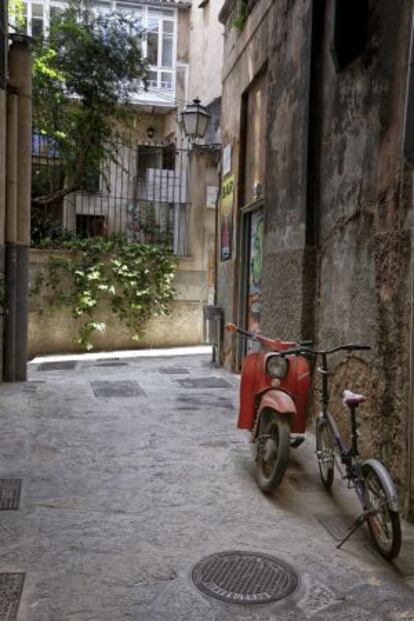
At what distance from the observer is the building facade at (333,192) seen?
14.0ft

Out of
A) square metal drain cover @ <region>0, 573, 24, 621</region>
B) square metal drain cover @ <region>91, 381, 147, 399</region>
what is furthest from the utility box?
square metal drain cover @ <region>0, 573, 24, 621</region>

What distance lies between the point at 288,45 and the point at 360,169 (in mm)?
2870

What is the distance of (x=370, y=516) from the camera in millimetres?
3557

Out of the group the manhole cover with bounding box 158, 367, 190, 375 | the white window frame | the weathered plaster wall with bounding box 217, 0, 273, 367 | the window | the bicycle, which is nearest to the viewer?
the bicycle

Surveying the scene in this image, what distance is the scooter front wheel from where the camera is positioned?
172 inches

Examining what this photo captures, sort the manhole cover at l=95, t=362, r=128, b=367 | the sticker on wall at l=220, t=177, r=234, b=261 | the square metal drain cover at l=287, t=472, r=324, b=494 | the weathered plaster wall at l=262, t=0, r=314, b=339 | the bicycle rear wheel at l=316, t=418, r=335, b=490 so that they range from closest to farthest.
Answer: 1. the bicycle rear wheel at l=316, t=418, r=335, b=490
2. the square metal drain cover at l=287, t=472, r=324, b=494
3. the weathered plaster wall at l=262, t=0, r=314, b=339
4. the sticker on wall at l=220, t=177, r=234, b=261
5. the manhole cover at l=95, t=362, r=128, b=367

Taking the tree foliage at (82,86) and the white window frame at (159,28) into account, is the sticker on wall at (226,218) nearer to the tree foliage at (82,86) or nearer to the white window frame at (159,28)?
the tree foliage at (82,86)

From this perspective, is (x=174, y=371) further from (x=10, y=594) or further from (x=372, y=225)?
(x=10, y=594)

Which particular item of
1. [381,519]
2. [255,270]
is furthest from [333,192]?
[255,270]

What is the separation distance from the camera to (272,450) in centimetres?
458

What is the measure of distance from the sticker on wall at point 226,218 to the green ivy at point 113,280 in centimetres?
250

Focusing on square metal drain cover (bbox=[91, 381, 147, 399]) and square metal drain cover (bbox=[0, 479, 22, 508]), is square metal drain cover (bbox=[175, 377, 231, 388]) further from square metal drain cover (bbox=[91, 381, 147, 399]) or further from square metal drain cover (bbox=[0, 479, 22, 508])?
square metal drain cover (bbox=[0, 479, 22, 508])

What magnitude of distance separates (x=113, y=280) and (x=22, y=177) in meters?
4.02

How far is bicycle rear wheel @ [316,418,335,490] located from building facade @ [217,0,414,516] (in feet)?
1.15
